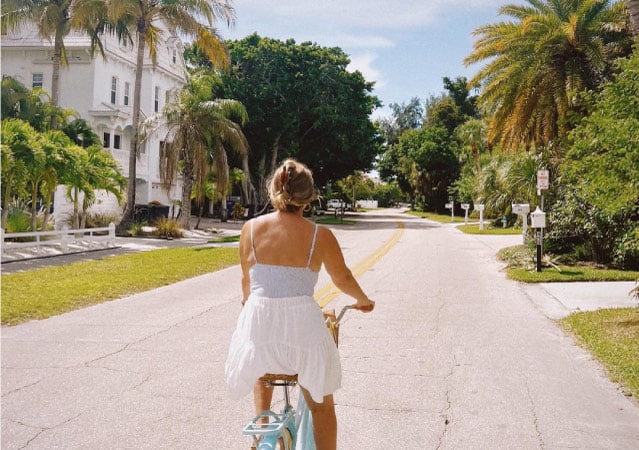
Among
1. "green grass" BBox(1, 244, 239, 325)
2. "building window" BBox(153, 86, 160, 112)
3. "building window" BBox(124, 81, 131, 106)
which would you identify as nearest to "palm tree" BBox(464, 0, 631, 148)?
"green grass" BBox(1, 244, 239, 325)

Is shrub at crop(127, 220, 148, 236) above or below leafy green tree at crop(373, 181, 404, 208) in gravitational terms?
below

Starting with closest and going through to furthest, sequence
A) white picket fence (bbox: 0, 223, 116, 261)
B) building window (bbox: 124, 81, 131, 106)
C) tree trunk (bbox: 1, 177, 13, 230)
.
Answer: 1. white picket fence (bbox: 0, 223, 116, 261)
2. tree trunk (bbox: 1, 177, 13, 230)
3. building window (bbox: 124, 81, 131, 106)

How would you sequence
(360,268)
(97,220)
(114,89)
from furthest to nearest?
(114,89), (97,220), (360,268)

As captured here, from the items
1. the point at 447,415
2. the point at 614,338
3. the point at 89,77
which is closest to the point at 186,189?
the point at 89,77

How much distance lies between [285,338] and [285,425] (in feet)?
1.43

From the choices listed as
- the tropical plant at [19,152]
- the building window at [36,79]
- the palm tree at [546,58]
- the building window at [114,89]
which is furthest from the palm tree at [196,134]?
the palm tree at [546,58]

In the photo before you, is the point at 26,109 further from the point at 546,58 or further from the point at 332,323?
the point at 332,323

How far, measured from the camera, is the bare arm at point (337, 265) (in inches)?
122

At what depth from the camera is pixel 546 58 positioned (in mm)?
17141

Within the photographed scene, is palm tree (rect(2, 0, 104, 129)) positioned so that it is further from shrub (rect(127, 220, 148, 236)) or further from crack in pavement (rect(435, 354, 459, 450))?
crack in pavement (rect(435, 354, 459, 450))

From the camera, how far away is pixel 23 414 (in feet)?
16.4

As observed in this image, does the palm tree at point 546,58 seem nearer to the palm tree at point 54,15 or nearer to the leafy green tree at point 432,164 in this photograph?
the palm tree at point 54,15

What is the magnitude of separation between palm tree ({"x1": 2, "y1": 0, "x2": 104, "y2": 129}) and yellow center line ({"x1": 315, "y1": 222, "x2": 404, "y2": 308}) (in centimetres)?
1366

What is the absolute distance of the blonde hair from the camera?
3.06 metres
